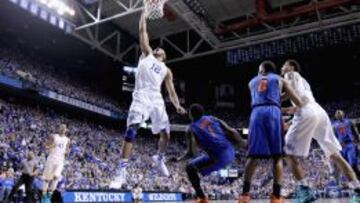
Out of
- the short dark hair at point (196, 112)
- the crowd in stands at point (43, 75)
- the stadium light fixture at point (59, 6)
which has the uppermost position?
the stadium light fixture at point (59, 6)

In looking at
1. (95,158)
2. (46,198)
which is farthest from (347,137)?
(95,158)

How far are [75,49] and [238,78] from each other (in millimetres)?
15600

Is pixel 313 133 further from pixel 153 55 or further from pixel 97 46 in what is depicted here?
pixel 97 46

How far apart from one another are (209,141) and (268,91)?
1092mm

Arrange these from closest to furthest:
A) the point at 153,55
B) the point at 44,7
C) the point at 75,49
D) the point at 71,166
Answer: the point at 153,55, the point at 71,166, the point at 44,7, the point at 75,49

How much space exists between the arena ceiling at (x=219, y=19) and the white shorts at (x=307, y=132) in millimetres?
15461

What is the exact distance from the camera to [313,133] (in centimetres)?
576

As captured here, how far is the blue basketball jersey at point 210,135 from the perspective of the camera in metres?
5.38

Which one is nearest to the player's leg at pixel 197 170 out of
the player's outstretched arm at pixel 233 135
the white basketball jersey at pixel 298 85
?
the player's outstretched arm at pixel 233 135

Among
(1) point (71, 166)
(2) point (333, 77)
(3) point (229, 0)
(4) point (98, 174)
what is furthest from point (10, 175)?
(2) point (333, 77)

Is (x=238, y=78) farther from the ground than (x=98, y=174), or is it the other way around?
(x=238, y=78)

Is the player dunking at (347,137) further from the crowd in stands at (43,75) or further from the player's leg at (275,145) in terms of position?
the crowd in stands at (43,75)

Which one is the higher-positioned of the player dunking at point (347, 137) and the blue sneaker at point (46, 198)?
the player dunking at point (347, 137)

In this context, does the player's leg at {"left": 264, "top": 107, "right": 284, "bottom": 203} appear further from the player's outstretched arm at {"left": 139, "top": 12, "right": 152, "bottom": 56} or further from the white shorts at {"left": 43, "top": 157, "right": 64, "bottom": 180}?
the white shorts at {"left": 43, "top": 157, "right": 64, "bottom": 180}
